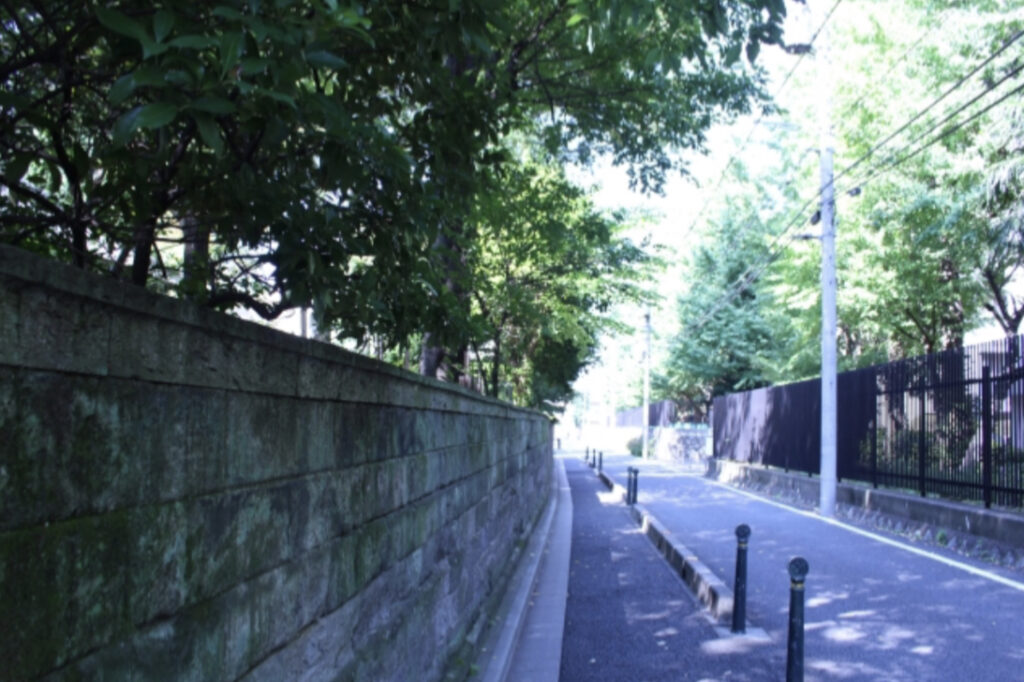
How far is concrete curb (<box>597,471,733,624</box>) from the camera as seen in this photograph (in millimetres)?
7613

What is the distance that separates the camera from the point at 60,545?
61.1 inches

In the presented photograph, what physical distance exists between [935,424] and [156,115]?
13.7m

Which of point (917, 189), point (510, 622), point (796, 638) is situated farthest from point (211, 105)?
point (917, 189)

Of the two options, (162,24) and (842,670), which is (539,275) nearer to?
(842,670)

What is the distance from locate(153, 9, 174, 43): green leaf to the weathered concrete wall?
0.60 meters

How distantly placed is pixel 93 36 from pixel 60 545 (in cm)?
200

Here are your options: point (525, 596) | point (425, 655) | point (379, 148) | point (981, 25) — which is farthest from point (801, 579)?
point (981, 25)

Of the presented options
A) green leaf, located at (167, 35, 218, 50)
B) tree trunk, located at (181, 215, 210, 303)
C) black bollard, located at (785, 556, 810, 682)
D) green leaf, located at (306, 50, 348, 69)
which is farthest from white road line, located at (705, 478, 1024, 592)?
green leaf, located at (167, 35, 218, 50)

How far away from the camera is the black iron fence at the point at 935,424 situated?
11.0 meters

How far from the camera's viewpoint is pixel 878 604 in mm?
7824

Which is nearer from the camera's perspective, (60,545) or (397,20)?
(60,545)

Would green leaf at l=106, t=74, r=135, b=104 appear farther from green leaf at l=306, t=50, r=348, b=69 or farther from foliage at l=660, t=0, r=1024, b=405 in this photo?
foliage at l=660, t=0, r=1024, b=405

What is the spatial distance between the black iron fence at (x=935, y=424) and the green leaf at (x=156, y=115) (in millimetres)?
11490

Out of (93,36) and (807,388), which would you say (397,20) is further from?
(807,388)
